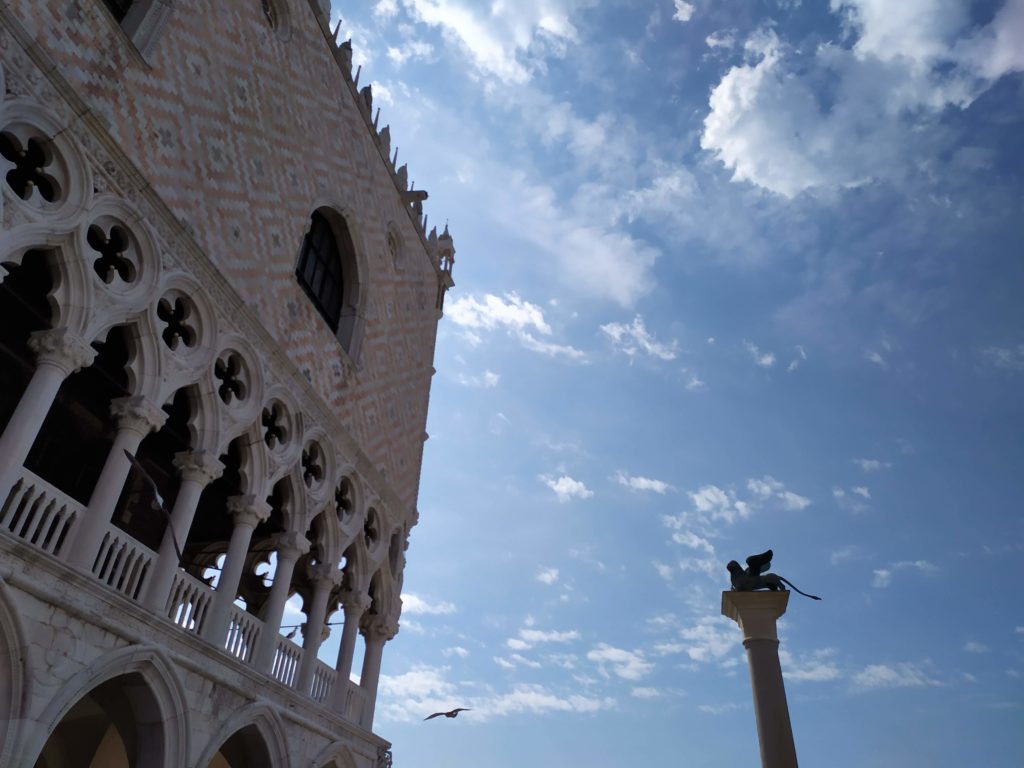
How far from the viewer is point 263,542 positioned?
1237 cm

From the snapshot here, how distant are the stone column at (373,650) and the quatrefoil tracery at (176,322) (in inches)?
236

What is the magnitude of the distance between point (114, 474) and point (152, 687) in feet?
6.38

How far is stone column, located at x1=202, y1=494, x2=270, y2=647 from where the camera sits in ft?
26.8

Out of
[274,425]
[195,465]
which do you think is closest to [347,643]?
[274,425]

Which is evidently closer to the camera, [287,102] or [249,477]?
[249,477]

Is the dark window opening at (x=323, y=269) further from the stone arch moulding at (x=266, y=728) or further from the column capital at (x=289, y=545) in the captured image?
the stone arch moulding at (x=266, y=728)

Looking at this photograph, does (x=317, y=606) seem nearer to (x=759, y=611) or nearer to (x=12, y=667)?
(x=12, y=667)

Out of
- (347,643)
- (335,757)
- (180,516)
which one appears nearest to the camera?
(180,516)

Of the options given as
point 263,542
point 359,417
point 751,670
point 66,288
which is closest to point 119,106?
point 66,288

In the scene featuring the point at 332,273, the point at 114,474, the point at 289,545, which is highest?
the point at 332,273

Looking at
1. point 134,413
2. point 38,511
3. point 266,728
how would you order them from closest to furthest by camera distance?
1. point 38,511
2. point 134,413
3. point 266,728

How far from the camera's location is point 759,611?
24.5 feet

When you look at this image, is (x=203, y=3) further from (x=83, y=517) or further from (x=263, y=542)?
(x=263, y=542)

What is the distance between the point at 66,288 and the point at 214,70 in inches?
147
